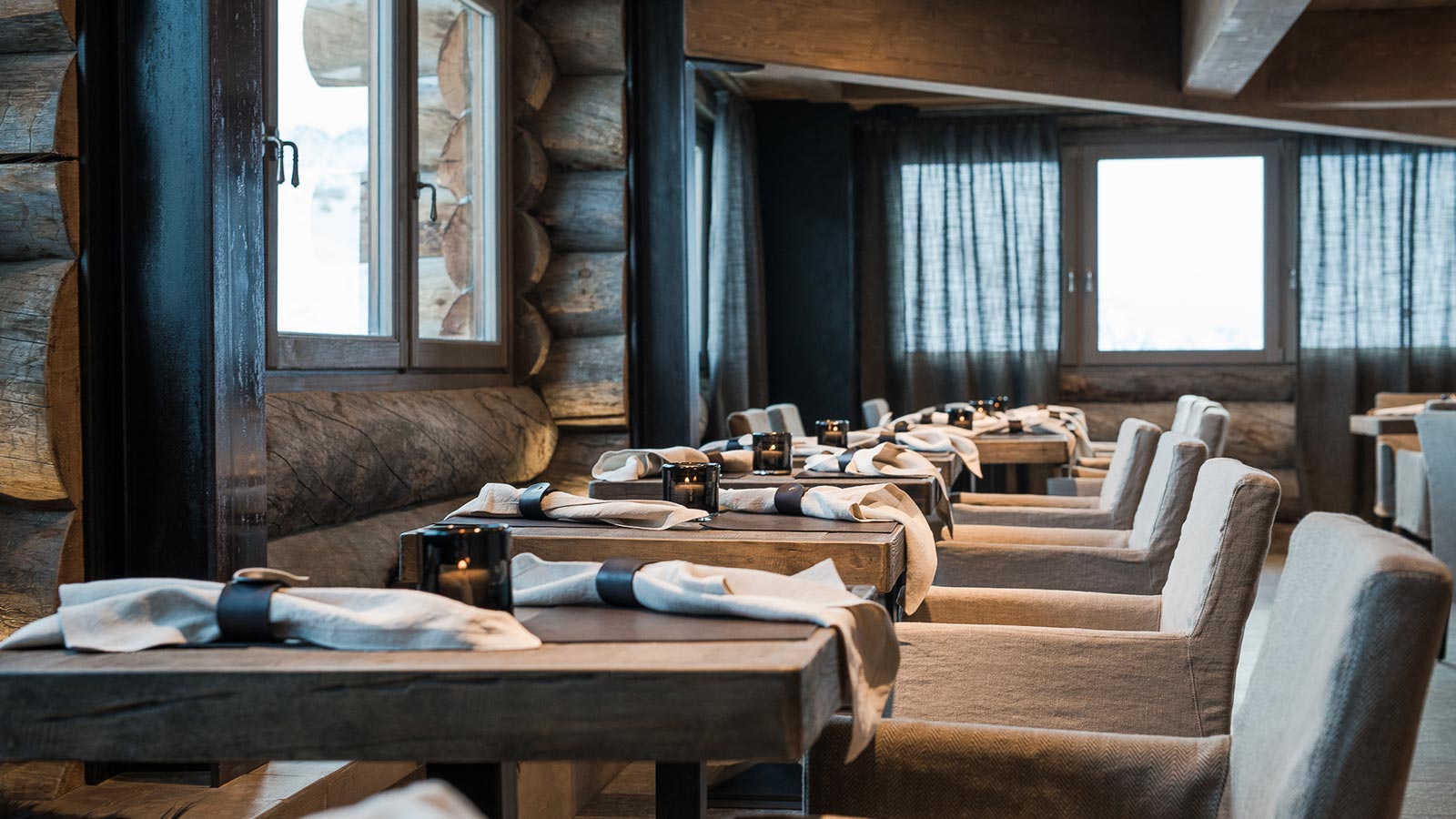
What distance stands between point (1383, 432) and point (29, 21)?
5.95 m

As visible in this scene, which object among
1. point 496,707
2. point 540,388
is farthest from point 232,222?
point 540,388

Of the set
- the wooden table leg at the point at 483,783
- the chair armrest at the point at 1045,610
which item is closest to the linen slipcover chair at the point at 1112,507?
the chair armrest at the point at 1045,610

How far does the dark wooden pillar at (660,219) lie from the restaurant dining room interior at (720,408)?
19mm

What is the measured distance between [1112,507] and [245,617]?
2923 millimetres

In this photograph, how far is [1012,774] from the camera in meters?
1.42

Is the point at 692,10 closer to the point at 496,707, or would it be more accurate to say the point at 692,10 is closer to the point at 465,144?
the point at 465,144

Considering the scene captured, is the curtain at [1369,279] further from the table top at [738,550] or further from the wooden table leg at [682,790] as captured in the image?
the wooden table leg at [682,790]

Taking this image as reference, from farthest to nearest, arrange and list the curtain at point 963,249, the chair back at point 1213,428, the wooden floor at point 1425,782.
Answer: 1. the curtain at point 963,249
2. the chair back at point 1213,428
3. the wooden floor at point 1425,782

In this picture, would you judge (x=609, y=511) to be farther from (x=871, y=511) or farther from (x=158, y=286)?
(x=158, y=286)

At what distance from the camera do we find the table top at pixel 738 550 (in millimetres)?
1853

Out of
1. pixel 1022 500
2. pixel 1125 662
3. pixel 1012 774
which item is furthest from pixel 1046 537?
pixel 1012 774

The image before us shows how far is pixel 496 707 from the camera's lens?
967 mm

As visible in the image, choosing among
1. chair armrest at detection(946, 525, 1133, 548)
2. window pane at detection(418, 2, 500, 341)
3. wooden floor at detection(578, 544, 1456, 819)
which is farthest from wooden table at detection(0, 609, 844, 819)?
window pane at detection(418, 2, 500, 341)

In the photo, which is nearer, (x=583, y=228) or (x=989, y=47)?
(x=583, y=228)
